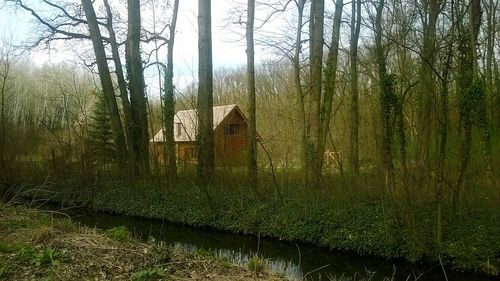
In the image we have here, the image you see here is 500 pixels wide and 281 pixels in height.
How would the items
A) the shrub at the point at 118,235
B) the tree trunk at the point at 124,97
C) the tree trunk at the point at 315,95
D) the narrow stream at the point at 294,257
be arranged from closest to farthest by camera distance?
the shrub at the point at 118,235, the narrow stream at the point at 294,257, the tree trunk at the point at 315,95, the tree trunk at the point at 124,97

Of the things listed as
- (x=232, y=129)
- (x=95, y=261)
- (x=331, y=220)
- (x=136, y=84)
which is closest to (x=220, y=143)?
(x=232, y=129)

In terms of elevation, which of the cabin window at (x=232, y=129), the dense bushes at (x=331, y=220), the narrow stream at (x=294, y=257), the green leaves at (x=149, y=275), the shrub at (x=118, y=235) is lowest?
the narrow stream at (x=294, y=257)

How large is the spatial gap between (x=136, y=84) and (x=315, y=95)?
6974mm

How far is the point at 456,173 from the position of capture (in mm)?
9250

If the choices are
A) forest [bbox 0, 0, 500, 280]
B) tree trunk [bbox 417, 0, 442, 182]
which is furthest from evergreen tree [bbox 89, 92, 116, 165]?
tree trunk [bbox 417, 0, 442, 182]

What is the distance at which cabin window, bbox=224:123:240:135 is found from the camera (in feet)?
45.6

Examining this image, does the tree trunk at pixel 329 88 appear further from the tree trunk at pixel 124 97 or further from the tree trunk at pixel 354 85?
the tree trunk at pixel 124 97

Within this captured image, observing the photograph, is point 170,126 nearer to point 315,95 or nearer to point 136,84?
point 136,84

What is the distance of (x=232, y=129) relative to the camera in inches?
570

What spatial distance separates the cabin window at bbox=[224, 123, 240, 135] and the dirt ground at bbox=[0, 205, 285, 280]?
306 inches

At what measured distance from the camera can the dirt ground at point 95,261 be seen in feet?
15.2

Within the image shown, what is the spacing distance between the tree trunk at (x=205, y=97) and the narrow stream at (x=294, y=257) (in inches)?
76.9

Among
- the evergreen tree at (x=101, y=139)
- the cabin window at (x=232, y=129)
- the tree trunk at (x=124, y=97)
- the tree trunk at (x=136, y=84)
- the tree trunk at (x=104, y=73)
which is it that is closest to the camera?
the cabin window at (x=232, y=129)

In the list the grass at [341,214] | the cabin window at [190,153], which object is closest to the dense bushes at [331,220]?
the grass at [341,214]
